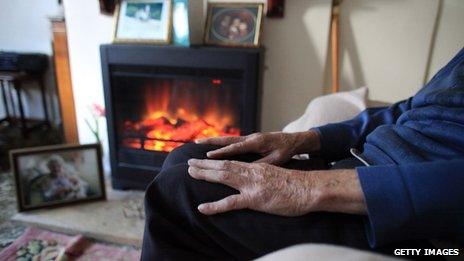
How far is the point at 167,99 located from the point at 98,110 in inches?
18.8

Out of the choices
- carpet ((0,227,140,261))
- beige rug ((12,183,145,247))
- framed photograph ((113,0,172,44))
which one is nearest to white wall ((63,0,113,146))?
framed photograph ((113,0,172,44))

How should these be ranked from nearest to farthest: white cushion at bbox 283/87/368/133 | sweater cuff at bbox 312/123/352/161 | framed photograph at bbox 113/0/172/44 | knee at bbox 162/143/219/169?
knee at bbox 162/143/219/169 → sweater cuff at bbox 312/123/352/161 → white cushion at bbox 283/87/368/133 → framed photograph at bbox 113/0/172/44

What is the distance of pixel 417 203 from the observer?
0.47 metres

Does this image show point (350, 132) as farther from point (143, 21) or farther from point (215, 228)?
point (143, 21)

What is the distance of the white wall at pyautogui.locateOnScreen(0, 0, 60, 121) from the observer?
96.4 inches

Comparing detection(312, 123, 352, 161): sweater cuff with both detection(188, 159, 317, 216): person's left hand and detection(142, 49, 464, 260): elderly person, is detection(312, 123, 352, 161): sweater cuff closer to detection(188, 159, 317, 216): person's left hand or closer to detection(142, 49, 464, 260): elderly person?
detection(142, 49, 464, 260): elderly person

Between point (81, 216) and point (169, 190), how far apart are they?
105 cm

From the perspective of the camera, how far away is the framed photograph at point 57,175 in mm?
1424

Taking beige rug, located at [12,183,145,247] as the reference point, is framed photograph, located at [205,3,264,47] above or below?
above

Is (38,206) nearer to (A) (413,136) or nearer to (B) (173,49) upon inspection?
(B) (173,49)

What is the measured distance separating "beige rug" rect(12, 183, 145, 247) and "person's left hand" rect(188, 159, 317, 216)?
891 millimetres

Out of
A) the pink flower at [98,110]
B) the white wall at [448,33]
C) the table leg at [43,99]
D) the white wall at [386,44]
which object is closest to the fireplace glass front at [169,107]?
the pink flower at [98,110]

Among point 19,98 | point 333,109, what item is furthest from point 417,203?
point 19,98

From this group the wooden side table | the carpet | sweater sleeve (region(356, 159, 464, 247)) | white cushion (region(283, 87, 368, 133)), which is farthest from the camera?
the wooden side table
